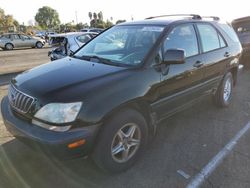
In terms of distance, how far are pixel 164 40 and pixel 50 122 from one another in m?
1.85

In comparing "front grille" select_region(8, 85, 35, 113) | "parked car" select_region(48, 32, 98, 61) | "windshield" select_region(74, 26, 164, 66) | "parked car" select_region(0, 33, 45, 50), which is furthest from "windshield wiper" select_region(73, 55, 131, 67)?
"parked car" select_region(0, 33, 45, 50)

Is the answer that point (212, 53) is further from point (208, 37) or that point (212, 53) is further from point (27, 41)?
point (27, 41)

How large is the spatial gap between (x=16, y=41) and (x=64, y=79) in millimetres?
22346

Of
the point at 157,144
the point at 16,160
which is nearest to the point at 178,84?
the point at 157,144

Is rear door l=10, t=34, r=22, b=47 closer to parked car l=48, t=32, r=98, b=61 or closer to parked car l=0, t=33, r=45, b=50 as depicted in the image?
parked car l=0, t=33, r=45, b=50

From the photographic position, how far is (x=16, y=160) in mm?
3275

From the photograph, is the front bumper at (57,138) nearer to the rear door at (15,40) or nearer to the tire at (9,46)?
the tire at (9,46)

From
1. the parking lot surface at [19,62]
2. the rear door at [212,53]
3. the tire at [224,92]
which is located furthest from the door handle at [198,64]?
the parking lot surface at [19,62]

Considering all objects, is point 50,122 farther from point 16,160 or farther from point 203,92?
point 203,92

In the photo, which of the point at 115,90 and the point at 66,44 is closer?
the point at 115,90

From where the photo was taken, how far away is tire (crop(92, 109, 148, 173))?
274 cm

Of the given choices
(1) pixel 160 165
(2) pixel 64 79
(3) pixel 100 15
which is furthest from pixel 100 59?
(3) pixel 100 15

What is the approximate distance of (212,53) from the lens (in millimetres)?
4371

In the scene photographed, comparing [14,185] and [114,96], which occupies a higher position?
[114,96]
